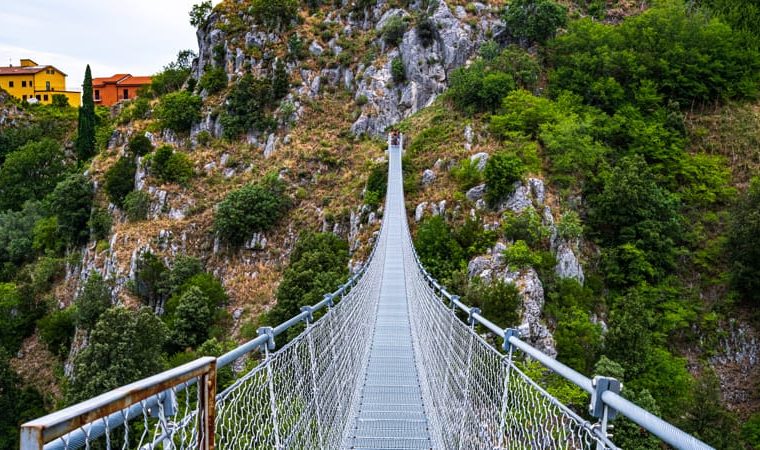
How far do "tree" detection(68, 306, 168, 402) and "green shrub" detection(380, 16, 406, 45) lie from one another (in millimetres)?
14844

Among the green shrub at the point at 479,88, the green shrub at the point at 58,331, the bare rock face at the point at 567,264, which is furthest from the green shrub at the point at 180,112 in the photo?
the bare rock face at the point at 567,264

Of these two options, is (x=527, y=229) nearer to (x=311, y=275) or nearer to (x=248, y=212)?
(x=311, y=275)

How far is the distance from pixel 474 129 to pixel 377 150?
4.94m

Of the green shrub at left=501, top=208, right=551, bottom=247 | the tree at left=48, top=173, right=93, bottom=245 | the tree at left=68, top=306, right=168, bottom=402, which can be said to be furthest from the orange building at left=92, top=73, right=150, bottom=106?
the green shrub at left=501, top=208, right=551, bottom=247

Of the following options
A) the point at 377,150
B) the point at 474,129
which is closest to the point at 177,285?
the point at 377,150

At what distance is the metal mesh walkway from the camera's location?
4152 mm

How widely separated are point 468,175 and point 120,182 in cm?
1462

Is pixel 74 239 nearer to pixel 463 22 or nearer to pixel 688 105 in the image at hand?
pixel 463 22

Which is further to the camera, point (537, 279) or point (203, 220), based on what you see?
point (203, 220)

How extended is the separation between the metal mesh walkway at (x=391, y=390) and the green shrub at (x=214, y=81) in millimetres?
17742

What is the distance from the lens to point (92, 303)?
17.7m

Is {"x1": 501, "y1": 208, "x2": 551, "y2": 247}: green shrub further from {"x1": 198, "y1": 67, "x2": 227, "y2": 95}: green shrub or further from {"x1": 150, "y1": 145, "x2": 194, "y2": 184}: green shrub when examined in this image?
{"x1": 198, "y1": 67, "x2": 227, "y2": 95}: green shrub

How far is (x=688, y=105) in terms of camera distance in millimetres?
16516

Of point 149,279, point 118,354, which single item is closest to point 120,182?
point 149,279
